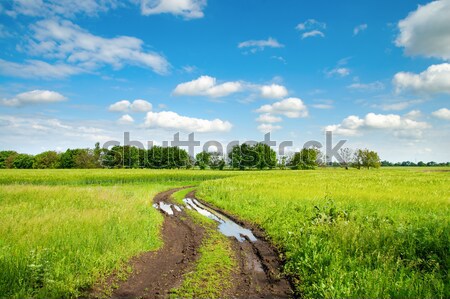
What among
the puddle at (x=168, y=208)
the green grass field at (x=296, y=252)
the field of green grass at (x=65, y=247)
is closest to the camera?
the green grass field at (x=296, y=252)

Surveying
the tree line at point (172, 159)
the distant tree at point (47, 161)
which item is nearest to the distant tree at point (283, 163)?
the tree line at point (172, 159)

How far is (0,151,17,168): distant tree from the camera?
144500 mm

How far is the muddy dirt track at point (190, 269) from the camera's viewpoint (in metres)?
7.52

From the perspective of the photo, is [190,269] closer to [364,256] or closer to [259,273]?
[259,273]

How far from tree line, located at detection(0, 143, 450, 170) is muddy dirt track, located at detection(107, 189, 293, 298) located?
116 metres

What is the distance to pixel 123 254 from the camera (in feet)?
32.3

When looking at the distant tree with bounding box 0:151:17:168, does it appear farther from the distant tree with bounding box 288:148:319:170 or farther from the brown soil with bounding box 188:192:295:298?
the brown soil with bounding box 188:192:295:298

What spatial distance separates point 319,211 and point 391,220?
3008 mm

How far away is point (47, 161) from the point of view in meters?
138

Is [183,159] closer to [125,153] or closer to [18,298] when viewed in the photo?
[125,153]

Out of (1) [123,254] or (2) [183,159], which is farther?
(2) [183,159]

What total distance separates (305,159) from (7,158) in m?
153

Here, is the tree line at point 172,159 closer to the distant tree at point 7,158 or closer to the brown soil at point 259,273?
the distant tree at point 7,158

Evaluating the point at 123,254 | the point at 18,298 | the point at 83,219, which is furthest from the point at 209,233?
the point at 18,298
